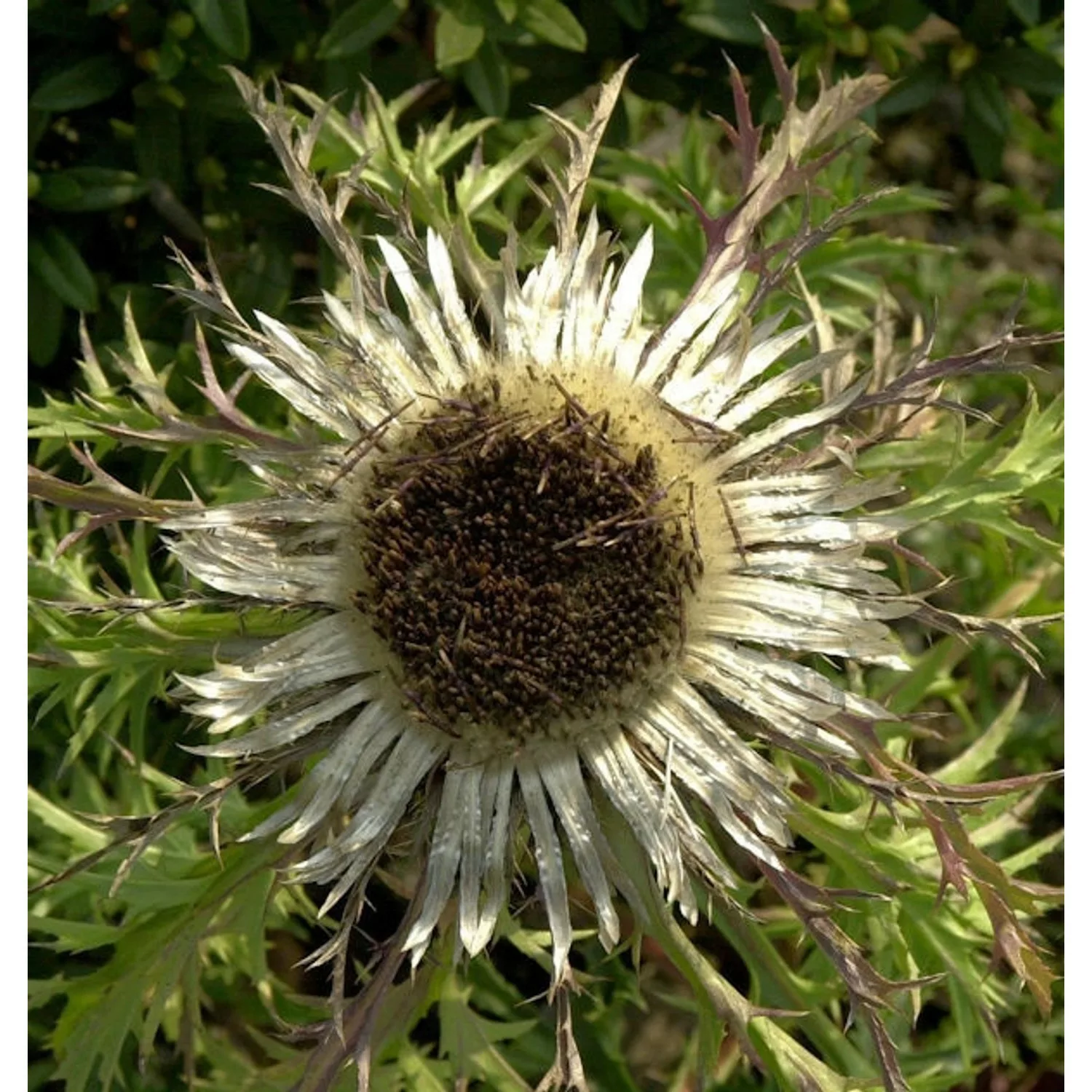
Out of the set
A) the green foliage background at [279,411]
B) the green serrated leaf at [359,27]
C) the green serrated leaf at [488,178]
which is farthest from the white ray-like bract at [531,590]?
the green serrated leaf at [359,27]

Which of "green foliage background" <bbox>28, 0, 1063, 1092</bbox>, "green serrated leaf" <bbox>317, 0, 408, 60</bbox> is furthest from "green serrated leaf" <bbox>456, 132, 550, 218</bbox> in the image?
"green serrated leaf" <bbox>317, 0, 408, 60</bbox>

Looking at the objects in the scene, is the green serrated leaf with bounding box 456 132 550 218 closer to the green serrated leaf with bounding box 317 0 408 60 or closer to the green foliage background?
the green foliage background

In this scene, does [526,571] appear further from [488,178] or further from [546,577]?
[488,178]

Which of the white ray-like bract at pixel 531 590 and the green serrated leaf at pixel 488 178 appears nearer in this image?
the white ray-like bract at pixel 531 590

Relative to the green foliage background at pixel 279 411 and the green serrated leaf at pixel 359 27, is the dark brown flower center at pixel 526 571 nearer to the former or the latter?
the green foliage background at pixel 279 411

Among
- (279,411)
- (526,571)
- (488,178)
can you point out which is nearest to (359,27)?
(488,178)

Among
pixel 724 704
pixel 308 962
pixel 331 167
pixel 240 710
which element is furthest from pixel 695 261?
pixel 308 962
